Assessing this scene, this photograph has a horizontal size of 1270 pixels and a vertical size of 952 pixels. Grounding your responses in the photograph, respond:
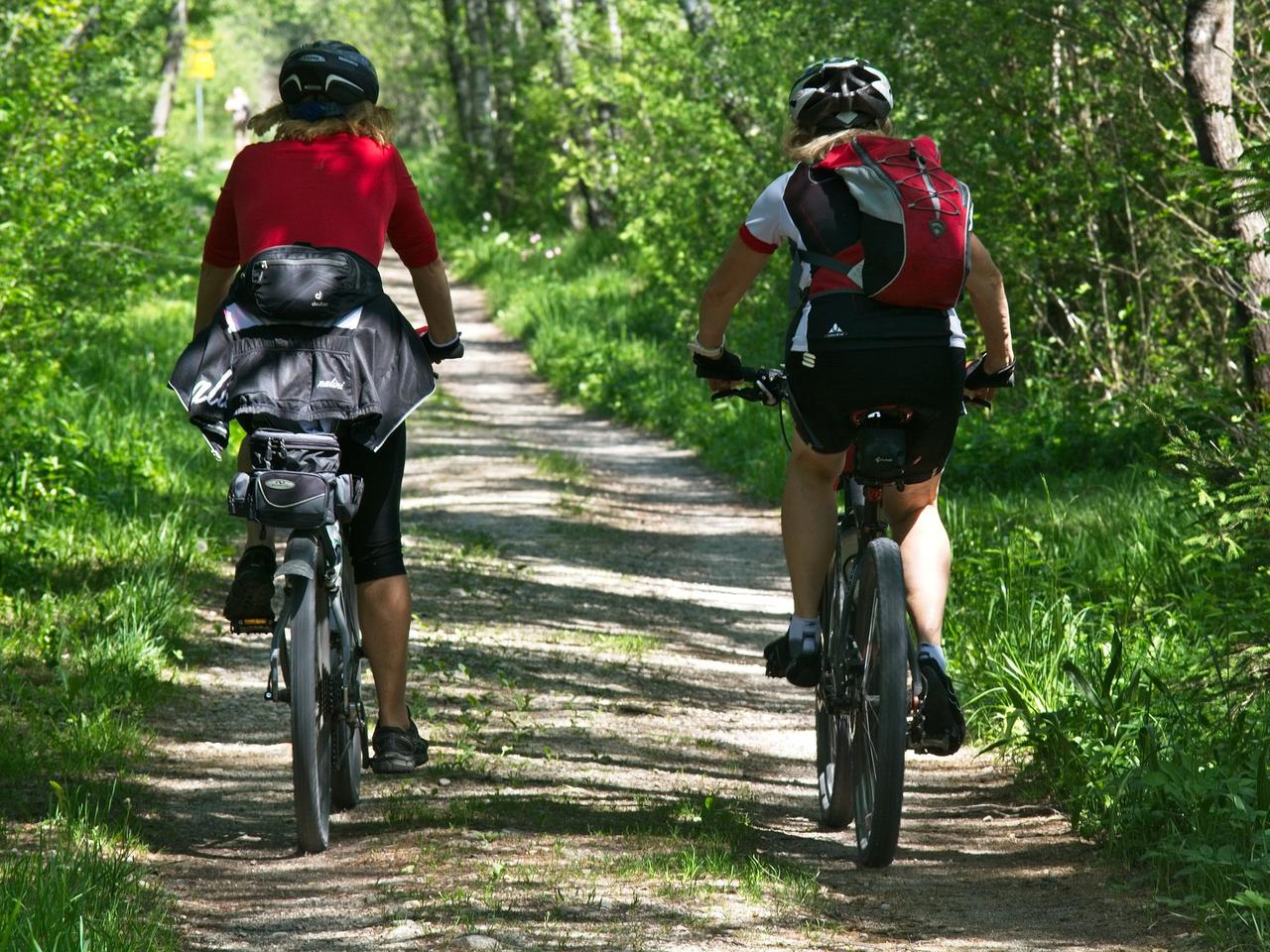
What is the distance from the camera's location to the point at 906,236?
393 cm

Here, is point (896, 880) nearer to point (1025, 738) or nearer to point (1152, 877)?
point (1152, 877)

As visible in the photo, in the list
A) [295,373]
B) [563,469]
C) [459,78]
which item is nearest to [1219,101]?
[295,373]

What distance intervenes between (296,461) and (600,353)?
43.0 feet

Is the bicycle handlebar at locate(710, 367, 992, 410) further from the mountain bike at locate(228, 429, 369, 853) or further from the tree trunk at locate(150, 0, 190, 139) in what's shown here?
the tree trunk at locate(150, 0, 190, 139)

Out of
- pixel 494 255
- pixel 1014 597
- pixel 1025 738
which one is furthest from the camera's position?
pixel 494 255

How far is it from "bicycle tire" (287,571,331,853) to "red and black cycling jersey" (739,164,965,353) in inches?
55.8

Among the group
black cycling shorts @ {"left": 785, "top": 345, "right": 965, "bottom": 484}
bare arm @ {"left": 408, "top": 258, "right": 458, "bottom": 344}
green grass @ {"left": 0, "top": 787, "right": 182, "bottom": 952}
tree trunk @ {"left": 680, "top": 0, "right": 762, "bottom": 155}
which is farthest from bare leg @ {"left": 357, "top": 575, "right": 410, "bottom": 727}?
tree trunk @ {"left": 680, "top": 0, "right": 762, "bottom": 155}

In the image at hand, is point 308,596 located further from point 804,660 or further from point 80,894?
point 804,660

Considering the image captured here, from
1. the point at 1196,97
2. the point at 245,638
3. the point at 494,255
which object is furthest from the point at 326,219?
the point at 494,255

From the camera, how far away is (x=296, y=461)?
397 centimetres

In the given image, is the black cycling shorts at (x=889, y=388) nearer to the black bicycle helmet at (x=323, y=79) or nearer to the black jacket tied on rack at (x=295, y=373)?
the black jacket tied on rack at (x=295, y=373)

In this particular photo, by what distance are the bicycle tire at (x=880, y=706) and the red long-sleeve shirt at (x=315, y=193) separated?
157 centimetres

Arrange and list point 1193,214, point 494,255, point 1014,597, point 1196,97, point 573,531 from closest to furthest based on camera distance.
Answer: point 1014,597
point 1196,97
point 573,531
point 1193,214
point 494,255

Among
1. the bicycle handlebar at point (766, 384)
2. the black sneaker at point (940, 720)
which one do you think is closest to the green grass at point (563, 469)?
the bicycle handlebar at point (766, 384)
